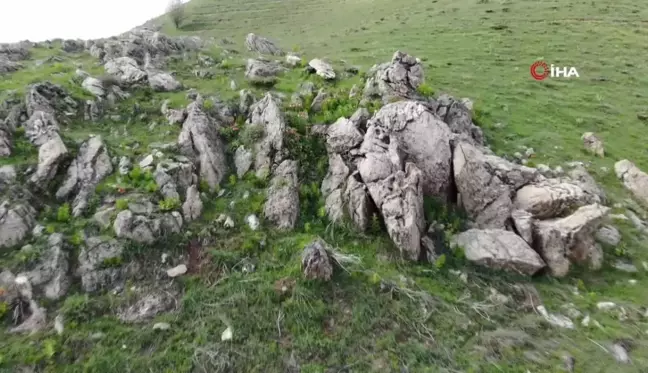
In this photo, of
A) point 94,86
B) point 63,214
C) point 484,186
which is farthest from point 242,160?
point 484,186

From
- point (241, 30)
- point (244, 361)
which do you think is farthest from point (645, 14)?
point (244, 361)

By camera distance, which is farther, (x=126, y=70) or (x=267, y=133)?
(x=126, y=70)

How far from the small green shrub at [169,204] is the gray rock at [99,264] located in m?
1.75

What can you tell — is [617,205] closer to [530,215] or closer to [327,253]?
[530,215]

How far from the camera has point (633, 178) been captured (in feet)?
56.1

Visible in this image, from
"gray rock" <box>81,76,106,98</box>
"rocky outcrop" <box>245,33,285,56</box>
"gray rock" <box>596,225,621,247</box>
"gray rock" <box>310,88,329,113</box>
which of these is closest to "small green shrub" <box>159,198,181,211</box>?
"gray rock" <box>310,88,329,113</box>

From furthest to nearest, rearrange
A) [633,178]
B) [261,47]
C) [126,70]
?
[261,47], [126,70], [633,178]

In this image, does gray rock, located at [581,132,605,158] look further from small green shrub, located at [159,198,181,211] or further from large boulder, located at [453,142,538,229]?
small green shrub, located at [159,198,181,211]

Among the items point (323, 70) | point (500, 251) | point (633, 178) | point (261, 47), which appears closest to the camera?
point (500, 251)

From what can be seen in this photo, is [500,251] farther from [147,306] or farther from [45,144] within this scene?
[45,144]

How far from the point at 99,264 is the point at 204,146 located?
230 inches

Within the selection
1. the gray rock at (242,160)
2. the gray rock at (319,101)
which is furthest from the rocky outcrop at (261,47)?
the gray rock at (242,160)

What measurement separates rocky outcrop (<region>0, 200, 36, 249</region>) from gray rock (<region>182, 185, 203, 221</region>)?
4.31 m

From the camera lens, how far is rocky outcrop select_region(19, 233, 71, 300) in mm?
9977
